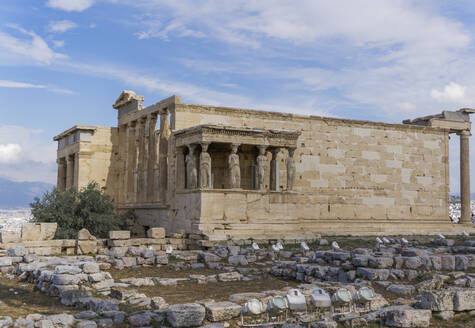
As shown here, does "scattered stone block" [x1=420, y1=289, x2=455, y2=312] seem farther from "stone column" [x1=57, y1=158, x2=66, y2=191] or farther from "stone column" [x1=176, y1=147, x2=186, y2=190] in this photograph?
"stone column" [x1=57, y1=158, x2=66, y2=191]

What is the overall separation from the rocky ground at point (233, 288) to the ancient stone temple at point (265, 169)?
2.52 meters

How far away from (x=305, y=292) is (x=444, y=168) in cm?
2008

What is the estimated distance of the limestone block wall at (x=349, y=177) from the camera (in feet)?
66.5

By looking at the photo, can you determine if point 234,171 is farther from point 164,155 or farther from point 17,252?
point 17,252

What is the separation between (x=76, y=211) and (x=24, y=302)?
11949mm

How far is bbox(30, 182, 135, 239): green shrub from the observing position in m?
21.0

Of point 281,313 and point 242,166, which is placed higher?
point 242,166

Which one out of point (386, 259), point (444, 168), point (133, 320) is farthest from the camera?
point (444, 168)

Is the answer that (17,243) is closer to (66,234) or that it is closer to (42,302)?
(66,234)

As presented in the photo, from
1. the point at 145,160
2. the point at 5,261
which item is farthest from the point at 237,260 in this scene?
the point at 145,160

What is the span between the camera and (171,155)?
70.1ft

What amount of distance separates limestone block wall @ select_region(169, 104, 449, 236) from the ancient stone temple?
4 centimetres

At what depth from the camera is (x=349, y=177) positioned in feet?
79.9

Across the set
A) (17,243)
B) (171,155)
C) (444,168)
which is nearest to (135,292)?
(17,243)
